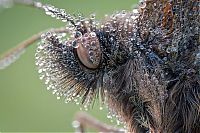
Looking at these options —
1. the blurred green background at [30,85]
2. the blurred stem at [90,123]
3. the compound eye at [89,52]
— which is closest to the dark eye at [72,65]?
the compound eye at [89,52]

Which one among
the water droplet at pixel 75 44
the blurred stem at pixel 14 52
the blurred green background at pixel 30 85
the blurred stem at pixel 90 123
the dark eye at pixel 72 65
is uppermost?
the blurred green background at pixel 30 85

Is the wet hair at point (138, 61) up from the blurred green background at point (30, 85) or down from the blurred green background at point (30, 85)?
down

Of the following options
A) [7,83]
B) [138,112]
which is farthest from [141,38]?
[7,83]

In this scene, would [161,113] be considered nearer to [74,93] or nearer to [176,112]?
[176,112]

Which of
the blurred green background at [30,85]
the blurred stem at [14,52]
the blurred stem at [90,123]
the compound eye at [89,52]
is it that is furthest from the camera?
the blurred green background at [30,85]

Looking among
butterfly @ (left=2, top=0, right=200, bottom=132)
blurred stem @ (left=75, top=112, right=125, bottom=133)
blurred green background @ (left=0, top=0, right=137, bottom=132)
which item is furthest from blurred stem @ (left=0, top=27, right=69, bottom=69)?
blurred green background @ (left=0, top=0, right=137, bottom=132)

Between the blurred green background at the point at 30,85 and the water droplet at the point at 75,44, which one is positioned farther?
the blurred green background at the point at 30,85

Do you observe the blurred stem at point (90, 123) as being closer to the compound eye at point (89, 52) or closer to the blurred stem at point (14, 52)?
the blurred stem at point (14, 52)
